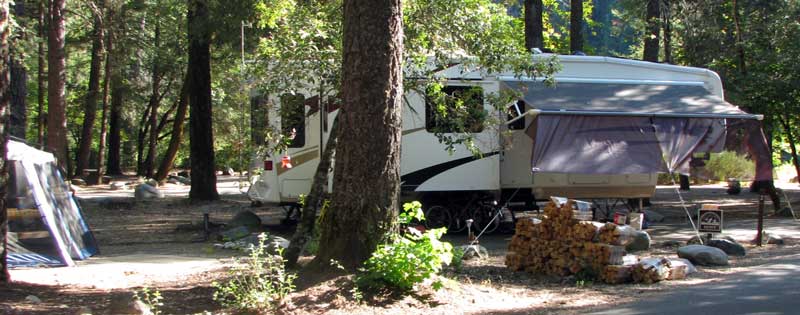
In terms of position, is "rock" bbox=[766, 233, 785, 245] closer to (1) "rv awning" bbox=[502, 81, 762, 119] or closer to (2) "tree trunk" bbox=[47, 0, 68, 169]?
(1) "rv awning" bbox=[502, 81, 762, 119]

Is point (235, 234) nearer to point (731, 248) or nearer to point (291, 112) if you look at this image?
point (291, 112)

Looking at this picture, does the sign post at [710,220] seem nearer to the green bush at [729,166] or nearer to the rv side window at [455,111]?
the green bush at [729,166]

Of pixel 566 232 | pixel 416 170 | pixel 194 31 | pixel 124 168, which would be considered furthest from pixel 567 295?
pixel 124 168

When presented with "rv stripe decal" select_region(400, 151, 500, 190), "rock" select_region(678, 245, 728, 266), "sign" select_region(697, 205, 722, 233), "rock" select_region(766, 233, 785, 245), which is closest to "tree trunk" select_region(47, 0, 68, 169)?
"rv stripe decal" select_region(400, 151, 500, 190)

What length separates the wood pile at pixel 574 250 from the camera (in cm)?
898

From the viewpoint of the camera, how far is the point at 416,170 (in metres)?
13.4

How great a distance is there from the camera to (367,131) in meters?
7.88

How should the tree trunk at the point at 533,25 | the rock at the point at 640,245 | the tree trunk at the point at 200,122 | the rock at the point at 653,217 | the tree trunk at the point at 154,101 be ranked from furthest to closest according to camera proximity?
the tree trunk at the point at 154,101
the tree trunk at the point at 200,122
the tree trunk at the point at 533,25
the rock at the point at 653,217
the rock at the point at 640,245

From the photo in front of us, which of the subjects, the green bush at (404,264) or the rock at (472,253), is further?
the rock at (472,253)

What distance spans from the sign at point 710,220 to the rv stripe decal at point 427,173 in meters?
3.62

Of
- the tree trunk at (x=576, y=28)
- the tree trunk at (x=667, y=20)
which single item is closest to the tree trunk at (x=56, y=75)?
the tree trunk at (x=576, y=28)

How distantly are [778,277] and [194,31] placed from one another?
1396 cm

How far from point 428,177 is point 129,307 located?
7105 millimetres

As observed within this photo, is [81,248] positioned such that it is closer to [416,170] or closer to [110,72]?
[416,170]
